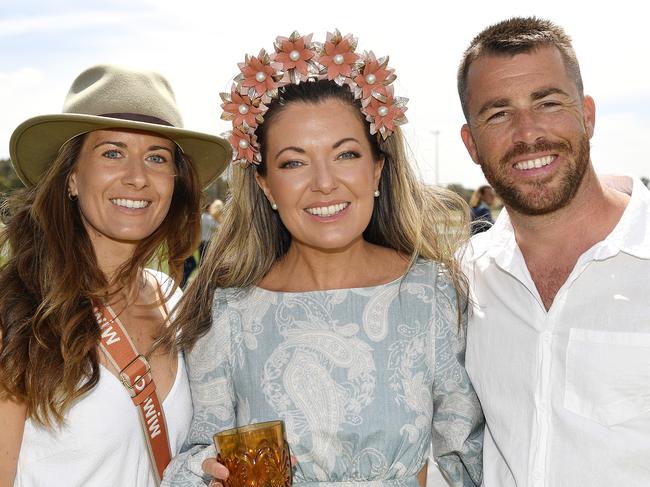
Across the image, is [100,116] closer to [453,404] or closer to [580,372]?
[453,404]

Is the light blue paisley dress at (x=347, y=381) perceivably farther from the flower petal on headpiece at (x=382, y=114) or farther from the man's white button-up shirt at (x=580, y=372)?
the flower petal on headpiece at (x=382, y=114)

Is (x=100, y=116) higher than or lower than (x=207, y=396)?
higher

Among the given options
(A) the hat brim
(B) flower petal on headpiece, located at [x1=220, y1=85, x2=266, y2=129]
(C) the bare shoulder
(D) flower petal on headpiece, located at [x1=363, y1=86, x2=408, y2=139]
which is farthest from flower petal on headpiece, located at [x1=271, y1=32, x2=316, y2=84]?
(C) the bare shoulder

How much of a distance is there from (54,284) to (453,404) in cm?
163

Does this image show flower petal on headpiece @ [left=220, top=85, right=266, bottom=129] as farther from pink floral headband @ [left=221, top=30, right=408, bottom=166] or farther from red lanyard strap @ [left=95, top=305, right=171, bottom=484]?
red lanyard strap @ [left=95, top=305, right=171, bottom=484]

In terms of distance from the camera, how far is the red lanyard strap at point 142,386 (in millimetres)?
2811

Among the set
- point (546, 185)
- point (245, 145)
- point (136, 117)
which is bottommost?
point (546, 185)

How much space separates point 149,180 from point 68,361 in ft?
2.64

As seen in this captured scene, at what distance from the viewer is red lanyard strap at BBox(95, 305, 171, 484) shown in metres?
2.81

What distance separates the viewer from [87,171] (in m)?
2.99

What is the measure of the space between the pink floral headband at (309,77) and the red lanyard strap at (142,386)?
3.04ft

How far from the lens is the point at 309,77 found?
3064 mm

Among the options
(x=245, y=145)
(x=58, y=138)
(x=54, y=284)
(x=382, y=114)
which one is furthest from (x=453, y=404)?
(x=58, y=138)

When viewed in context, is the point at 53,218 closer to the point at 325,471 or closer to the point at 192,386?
the point at 192,386
